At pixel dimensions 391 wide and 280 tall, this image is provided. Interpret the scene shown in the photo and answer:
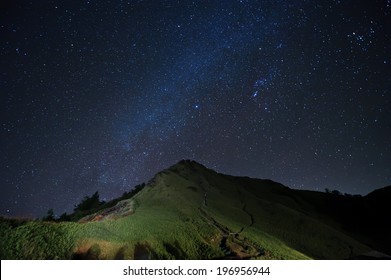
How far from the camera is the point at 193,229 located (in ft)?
77.0

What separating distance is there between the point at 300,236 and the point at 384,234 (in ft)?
106

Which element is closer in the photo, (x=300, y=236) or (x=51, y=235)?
(x=51, y=235)

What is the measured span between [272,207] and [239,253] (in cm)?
2213

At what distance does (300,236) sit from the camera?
35.6m

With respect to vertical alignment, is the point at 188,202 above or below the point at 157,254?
above

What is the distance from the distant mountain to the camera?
1545 centimetres

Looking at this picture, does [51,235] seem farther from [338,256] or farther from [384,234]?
[384,234]

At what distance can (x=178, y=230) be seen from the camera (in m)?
22.0

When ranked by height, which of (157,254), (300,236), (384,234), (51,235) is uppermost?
(51,235)

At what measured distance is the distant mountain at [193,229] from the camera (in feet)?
50.7
